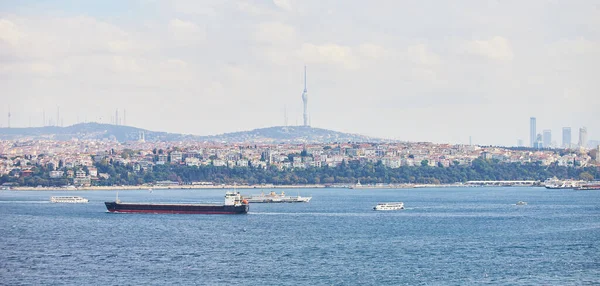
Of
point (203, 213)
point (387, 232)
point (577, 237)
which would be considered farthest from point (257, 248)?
point (203, 213)

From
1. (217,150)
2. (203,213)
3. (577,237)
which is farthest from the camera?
(217,150)

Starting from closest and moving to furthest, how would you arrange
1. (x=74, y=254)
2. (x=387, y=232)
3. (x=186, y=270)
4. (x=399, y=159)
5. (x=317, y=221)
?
(x=186, y=270) → (x=74, y=254) → (x=387, y=232) → (x=317, y=221) → (x=399, y=159)

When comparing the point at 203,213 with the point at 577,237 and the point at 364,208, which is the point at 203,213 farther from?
the point at 577,237

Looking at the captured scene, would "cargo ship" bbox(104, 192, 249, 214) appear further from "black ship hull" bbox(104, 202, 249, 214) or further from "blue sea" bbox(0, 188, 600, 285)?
"blue sea" bbox(0, 188, 600, 285)

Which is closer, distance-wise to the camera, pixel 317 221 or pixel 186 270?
pixel 186 270

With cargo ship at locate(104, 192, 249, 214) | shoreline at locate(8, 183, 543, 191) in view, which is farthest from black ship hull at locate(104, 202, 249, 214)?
shoreline at locate(8, 183, 543, 191)
